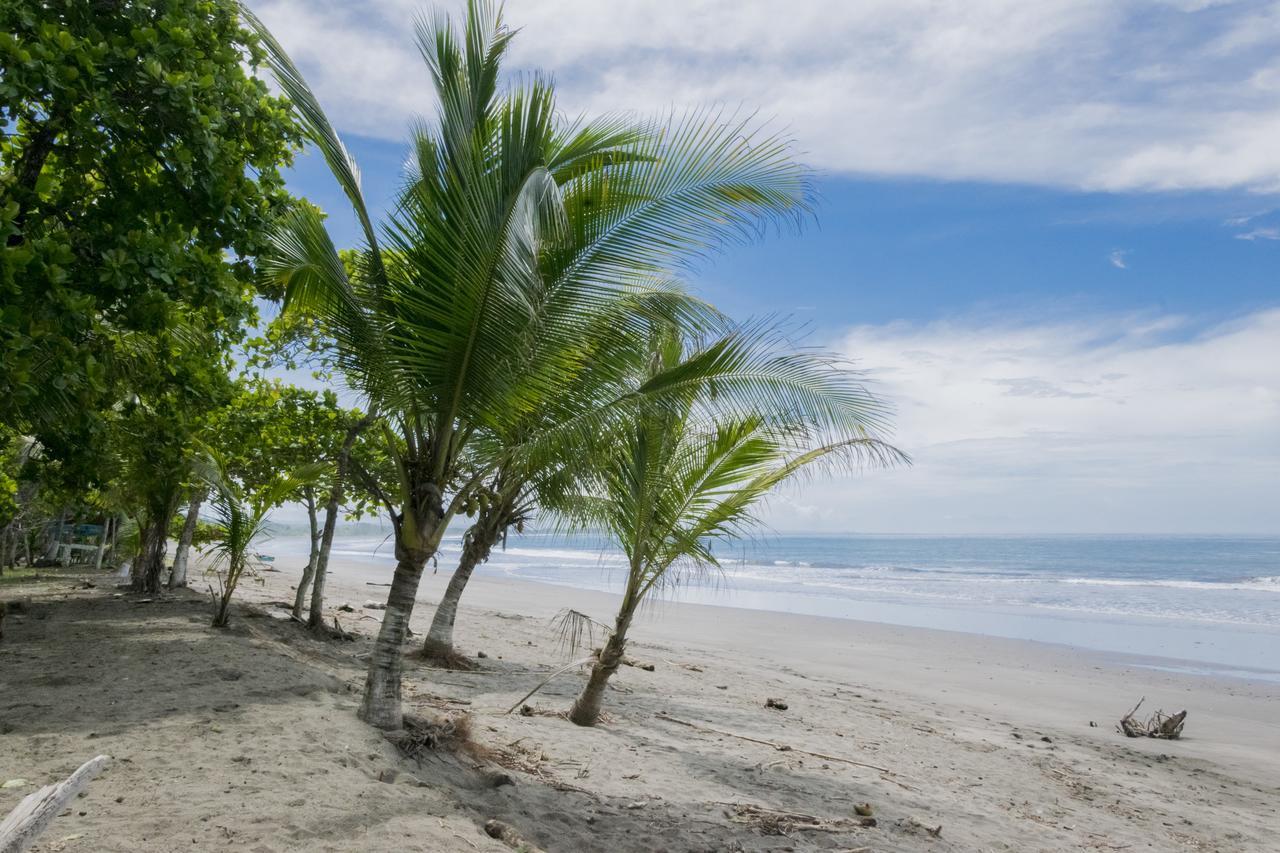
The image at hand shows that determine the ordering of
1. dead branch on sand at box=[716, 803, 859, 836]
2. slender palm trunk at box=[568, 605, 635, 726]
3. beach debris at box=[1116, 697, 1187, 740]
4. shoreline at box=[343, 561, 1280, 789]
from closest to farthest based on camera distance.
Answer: dead branch on sand at box=[716, 803, 859, 836] < slender palm trunk at box=[568, 605, 635, 726] < beach debris at box=[1116, 697, 1187, 740] < shoreline at box=[343, 561, 1280, 789]

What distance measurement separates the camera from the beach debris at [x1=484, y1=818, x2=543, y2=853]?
174 inches

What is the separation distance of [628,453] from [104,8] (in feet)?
15.6

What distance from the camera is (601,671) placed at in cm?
727

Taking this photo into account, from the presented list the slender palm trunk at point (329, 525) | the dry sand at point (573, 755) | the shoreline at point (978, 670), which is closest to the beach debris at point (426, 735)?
the dry sand at point (573, 755)

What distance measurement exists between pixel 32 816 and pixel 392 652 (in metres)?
3.50

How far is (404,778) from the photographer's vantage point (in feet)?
16.5

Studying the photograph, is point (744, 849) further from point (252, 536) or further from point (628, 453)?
point (252, 536)

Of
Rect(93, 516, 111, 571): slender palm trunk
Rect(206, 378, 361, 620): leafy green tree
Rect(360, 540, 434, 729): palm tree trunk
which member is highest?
Rect(206, 378, 361, 620): leafy green tree

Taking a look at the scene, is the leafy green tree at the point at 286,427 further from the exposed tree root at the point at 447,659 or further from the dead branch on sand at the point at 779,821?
the dead branch on sand at the point at 779,821

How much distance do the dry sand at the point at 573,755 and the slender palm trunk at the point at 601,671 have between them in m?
0.17

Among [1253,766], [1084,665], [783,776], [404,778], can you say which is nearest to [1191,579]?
[1084,665]

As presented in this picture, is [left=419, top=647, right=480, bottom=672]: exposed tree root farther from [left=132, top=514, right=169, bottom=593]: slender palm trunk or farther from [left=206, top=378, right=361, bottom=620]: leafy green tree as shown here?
[left=132, top=514, right=169, bottom=593]: slender palm trunk

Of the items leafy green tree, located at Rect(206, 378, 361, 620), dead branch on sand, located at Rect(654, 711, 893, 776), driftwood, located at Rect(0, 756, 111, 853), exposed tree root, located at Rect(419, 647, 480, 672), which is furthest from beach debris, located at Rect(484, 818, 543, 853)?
leafy green tree, located at Rect(206, 378, 361, 620)

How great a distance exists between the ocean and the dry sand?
1469 mm
